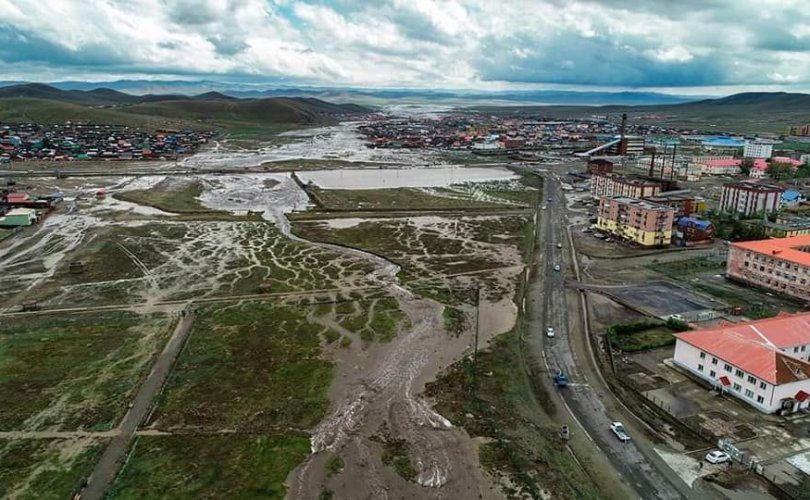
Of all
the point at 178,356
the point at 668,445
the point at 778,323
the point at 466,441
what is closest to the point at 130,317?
the point at 178,356

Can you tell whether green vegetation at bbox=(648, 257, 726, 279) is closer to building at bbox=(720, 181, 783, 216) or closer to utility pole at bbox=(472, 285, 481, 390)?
utility pole at bbox=(472, 285, 481, 390)

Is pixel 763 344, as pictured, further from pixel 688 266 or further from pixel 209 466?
pixel 209 466

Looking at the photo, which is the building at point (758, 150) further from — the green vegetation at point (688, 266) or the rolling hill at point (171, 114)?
the rolling hill at point (171, 114)

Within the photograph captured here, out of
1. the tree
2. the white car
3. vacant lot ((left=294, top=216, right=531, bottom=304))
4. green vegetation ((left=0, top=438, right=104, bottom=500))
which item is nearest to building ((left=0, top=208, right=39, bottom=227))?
vacant lot ((left=294, top=216, right=531, bottom=304))

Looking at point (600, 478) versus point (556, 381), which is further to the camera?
point (556, 381)

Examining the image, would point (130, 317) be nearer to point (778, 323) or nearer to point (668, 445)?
point (668, 445)

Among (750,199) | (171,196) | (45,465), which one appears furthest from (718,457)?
(171,196)

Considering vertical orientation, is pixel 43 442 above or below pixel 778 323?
below
